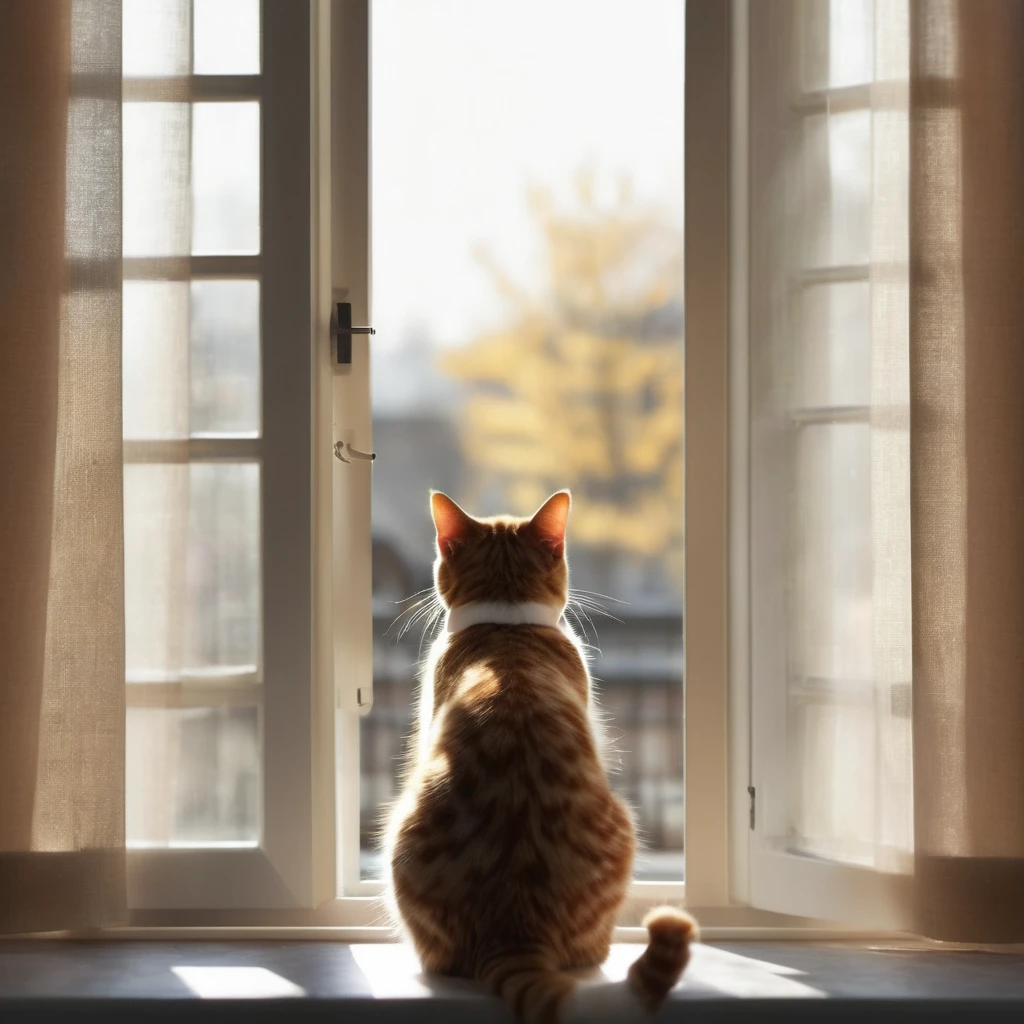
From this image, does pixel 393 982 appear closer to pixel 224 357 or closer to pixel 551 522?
pixel 551 522

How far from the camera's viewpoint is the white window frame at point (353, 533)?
1.53 m

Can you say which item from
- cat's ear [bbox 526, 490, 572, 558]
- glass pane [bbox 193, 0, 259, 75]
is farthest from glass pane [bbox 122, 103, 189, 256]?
cat's ear [bbox 526, 490, 572, 558]

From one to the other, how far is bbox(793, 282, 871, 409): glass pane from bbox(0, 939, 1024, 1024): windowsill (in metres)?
0.71

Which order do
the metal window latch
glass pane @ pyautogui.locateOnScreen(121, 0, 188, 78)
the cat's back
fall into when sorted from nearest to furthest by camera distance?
the cat's back
glass pane @ pyautogui.locateOnScreen(121, 0, 188, 78)
the metal window latch

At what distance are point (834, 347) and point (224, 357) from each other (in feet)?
2.67

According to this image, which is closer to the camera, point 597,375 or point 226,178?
point 226,178

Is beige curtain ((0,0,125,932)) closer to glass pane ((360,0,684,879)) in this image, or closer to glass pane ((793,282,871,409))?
glass pane ((360,0,684,879))

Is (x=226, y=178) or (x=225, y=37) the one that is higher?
(x=225, y=37)

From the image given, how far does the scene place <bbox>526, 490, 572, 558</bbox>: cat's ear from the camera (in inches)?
58.3

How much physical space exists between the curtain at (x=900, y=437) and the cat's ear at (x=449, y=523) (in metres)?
0.41

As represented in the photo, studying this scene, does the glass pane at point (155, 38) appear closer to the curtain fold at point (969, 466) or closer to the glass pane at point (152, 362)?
the glass pane at point (152, 362)

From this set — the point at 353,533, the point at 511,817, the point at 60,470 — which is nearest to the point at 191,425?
the point at 60,470

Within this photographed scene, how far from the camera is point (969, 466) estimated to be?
1356mm

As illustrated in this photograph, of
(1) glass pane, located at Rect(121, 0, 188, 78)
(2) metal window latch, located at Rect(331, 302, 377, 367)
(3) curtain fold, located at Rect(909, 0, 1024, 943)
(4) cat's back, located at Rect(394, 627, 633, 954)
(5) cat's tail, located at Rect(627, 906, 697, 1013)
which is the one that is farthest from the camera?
(2) metal window latch, located at Rect(331, 302, 377, 367)
